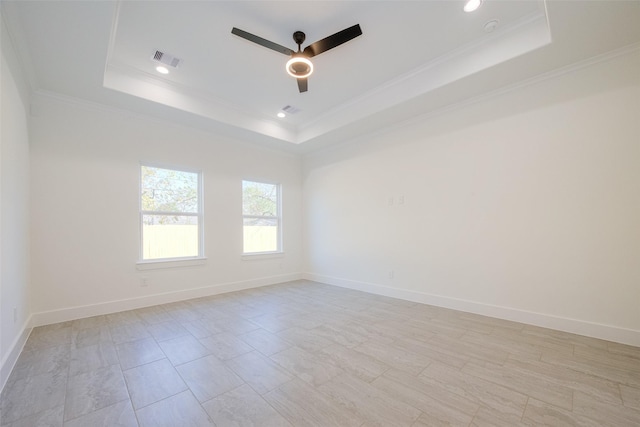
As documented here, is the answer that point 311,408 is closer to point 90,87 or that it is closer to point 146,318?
point 146,318

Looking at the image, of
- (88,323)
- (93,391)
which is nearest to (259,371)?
(93,391)

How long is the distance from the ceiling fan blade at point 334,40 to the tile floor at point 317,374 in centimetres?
295

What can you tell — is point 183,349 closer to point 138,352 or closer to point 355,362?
point 138,352

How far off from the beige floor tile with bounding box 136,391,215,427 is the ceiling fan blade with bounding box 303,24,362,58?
3.13 metres

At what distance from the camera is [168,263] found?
4059 millimetres

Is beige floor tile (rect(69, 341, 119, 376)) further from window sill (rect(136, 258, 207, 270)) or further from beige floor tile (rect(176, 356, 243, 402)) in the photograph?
window sill (rect(136, 258, 207, 270))

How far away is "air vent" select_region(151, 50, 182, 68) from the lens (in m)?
3.02

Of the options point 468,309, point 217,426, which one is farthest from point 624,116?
point 217,426

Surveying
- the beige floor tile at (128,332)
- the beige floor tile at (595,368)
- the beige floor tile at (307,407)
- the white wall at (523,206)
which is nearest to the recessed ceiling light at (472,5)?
the white wall at (523,206)

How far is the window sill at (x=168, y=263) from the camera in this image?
3814mm

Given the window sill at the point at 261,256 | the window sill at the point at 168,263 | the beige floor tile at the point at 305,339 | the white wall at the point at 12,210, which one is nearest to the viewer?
the white wall at the point at 12,210

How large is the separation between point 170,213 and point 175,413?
321 centimetres

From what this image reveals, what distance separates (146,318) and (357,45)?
417cm

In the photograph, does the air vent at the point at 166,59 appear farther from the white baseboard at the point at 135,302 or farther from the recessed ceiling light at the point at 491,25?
the recessed ceiling light at the point at 491,25
